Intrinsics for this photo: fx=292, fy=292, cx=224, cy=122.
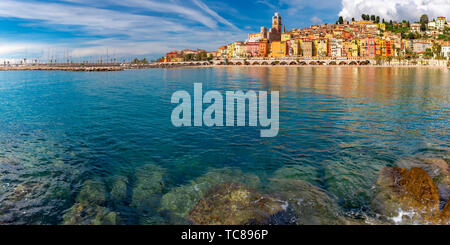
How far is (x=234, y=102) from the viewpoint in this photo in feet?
71.5

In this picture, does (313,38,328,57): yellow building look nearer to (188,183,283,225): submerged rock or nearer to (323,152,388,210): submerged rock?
(323,152,388,210): submerged rock

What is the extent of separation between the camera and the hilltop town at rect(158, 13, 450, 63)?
115688 millimetres

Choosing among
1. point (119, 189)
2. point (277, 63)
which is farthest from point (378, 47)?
point (119, 189)

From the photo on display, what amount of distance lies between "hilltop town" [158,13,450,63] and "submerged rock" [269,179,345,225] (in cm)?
11522

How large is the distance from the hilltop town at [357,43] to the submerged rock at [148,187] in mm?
116037

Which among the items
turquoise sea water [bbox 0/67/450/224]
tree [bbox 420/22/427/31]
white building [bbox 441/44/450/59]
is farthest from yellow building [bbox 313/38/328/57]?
turquoise sea water [bbox 0/67/450/224]

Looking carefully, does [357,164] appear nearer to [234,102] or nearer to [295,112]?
[295,112]

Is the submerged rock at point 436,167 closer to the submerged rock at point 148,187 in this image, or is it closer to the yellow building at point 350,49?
the submerged rock at point 148,187

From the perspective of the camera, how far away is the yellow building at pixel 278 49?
5438 inches

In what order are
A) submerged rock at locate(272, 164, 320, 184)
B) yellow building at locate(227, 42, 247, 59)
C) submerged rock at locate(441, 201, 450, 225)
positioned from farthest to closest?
yellow building at locate(227, 42, 247, 59) < submerged rock at locate(272, 164, 320, 184) < submerged rock at locate(441, 201, 450, 225)

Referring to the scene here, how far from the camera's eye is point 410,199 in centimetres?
609

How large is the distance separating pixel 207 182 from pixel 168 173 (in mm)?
1349
